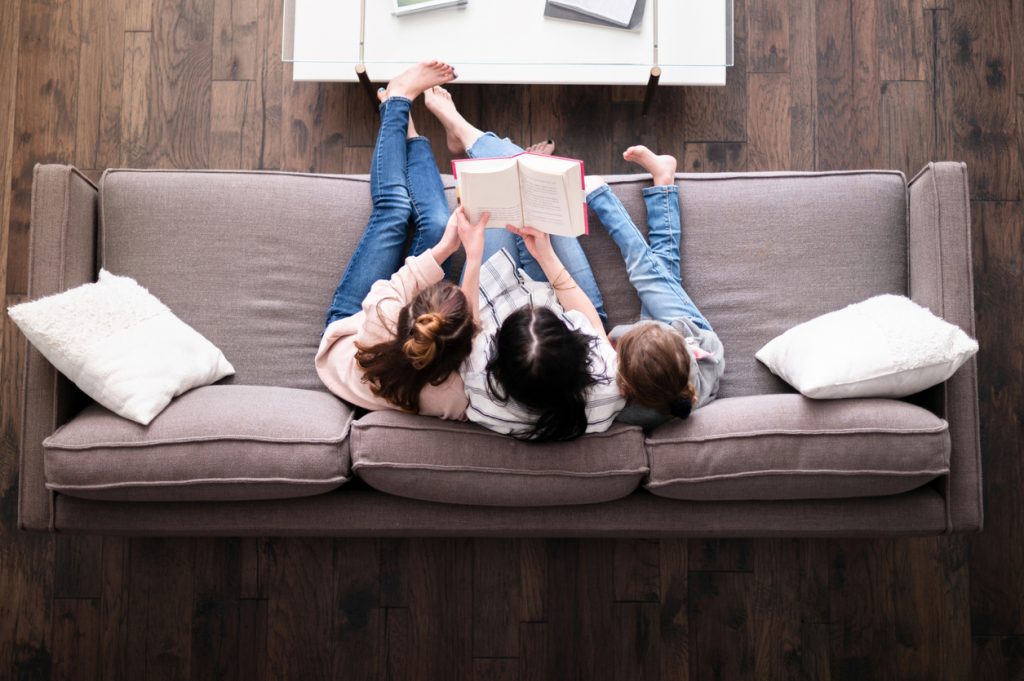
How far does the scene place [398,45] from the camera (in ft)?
7.05

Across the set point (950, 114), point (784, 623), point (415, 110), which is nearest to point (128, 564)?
point (415, 110)

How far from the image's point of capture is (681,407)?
1703 millimetres

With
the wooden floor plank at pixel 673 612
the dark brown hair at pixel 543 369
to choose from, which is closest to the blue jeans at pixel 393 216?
the dark brown hair at pixel 543 369

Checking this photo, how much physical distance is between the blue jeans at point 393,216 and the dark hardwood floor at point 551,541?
1.22ft

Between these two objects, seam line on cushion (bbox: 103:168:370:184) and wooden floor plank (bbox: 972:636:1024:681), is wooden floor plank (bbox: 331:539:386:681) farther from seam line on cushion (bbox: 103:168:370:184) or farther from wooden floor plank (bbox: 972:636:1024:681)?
wooden floor plank (bbox: 972:636:1024:681)

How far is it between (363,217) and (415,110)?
0.56 metres

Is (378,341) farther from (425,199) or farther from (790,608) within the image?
(790,608)

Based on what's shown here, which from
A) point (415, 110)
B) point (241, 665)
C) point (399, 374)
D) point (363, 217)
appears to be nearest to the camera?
point (399, 374)

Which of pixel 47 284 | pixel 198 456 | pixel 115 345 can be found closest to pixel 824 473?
pixel 198 456

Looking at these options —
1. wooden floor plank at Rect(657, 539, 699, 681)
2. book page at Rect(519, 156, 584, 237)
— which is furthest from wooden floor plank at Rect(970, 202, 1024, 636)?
book page at Rect(519, 156, 584, 237)

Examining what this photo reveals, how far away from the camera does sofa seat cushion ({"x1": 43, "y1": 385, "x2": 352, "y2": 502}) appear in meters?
1.65

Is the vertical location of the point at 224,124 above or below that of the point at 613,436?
above

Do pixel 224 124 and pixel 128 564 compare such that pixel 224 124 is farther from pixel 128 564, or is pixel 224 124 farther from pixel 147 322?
pixel 128 564

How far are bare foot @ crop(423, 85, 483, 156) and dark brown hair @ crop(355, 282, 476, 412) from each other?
2.30 ft
